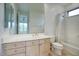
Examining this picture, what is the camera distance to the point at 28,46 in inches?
61.9

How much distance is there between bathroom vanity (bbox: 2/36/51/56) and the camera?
1.49m

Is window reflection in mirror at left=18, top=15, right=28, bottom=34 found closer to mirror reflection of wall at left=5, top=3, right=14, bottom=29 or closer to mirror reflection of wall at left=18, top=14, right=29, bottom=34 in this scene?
mirror reflection of wall at left=18, top=14, right=29, bottom=34

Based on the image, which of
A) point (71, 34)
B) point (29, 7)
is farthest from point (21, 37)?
point (71, 34)

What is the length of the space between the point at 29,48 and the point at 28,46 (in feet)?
0.11

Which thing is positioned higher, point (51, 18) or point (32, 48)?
point (51, 18)

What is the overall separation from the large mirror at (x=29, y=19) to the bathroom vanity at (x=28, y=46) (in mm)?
132

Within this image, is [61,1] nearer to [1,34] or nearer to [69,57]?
[69,57]

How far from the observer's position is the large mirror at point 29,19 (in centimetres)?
159

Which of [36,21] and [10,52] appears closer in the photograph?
[10,52]

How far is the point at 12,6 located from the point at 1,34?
0.43 meters

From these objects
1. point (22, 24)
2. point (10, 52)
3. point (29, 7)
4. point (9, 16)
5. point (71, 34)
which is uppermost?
point (29, 7)

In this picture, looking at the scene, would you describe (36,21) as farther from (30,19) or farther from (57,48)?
(57,48)

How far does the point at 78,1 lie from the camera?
1503 millimetres

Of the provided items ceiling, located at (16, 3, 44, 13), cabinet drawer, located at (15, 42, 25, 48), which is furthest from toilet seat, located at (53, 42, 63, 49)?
ceiling, located at (16, 3, 44, 13)
